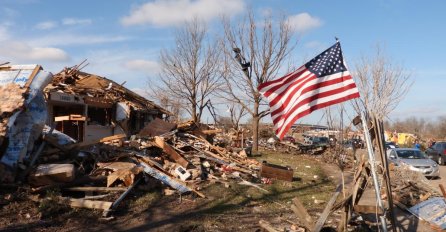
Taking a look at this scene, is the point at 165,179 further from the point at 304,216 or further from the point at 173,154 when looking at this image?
the point at 304,216

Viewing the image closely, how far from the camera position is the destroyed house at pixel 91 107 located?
19094 mm

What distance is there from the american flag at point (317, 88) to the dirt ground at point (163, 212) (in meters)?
2.67

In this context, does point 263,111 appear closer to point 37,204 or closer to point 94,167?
point 94,167

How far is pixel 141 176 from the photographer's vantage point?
1221cm

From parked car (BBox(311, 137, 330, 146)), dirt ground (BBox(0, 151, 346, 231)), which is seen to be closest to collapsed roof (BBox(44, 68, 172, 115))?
dirt ground (BBox(0, 151, 346, 231))

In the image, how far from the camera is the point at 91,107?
71.9 feet

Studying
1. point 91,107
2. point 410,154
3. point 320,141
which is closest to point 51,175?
point 91,107

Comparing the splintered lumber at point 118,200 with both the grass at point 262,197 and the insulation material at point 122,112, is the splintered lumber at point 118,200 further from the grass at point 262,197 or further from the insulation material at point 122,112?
the insulation material at point 122,112

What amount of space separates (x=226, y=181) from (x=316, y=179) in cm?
502

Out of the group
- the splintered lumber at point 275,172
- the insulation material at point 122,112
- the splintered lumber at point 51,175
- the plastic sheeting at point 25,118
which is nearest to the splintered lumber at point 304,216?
the splintered lumber at point 51,175

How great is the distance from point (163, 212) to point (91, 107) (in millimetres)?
13196

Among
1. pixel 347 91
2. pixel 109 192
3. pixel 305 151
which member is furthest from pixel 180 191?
pixel 305 151

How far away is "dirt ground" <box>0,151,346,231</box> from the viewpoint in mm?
8633

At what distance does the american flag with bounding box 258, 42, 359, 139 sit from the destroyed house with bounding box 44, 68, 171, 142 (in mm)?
12802
